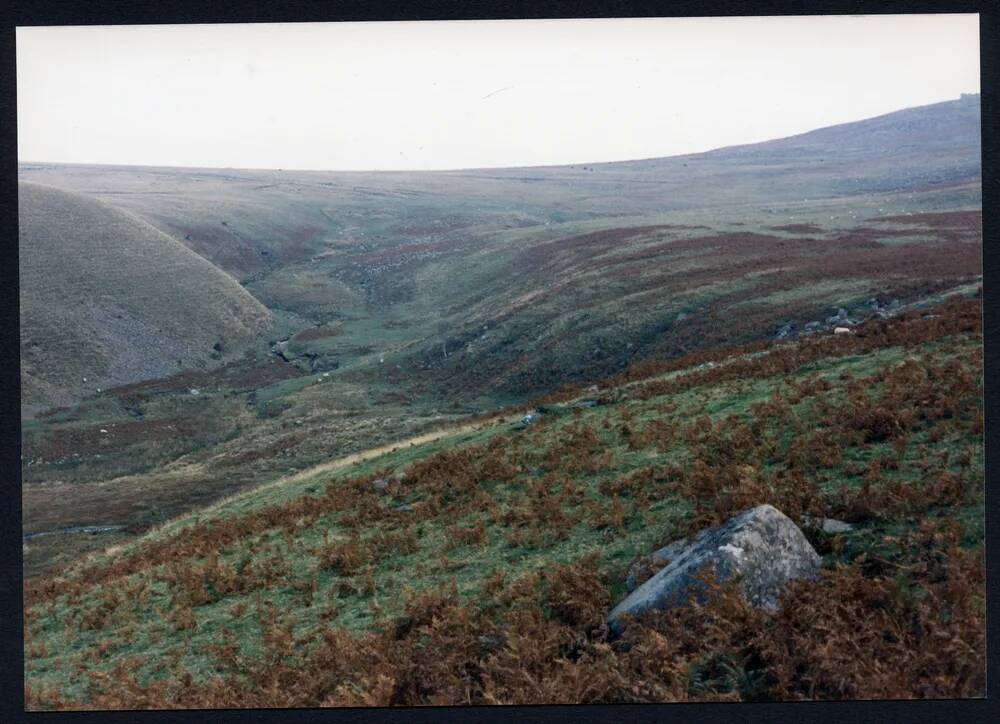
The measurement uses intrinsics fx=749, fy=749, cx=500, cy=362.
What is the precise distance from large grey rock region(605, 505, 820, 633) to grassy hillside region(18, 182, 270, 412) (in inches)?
1841

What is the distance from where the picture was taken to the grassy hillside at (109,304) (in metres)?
51.7

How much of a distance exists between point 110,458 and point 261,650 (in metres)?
31.9

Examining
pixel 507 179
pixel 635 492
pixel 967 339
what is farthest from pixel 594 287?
pixel 507 179

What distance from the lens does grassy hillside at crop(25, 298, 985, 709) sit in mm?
8625

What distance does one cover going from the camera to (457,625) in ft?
33.0

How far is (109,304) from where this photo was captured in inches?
2393

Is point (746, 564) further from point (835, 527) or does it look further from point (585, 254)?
point (585, 254)

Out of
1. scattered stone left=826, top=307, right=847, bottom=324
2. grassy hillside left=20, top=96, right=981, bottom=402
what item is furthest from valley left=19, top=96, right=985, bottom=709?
scattered stone left=826, top=307, right=847, bottom=324

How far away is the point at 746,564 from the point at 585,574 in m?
2.21

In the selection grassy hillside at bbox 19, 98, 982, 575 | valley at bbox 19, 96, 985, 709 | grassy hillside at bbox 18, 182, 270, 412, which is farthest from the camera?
grassy hillside at bbox 18, 182, 270, 412

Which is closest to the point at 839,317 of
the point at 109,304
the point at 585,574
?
the point at 585,574

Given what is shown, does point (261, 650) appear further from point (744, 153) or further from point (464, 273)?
point (744, 153)

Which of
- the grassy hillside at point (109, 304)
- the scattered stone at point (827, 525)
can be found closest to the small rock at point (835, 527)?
the scattered stone at point (827, 525)

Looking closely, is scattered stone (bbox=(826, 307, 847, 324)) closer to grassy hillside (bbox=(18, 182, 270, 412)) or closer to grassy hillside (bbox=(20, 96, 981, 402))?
grassy hillside (bbox=(20, 96, 981, 402))
